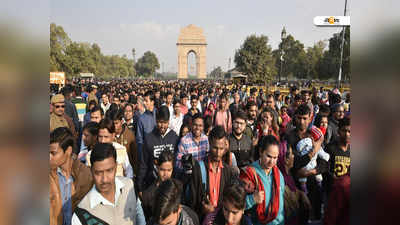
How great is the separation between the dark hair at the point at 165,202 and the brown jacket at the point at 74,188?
2.18 ft

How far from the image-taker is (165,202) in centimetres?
198

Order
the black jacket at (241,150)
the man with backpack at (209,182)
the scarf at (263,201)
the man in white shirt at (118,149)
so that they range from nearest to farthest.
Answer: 1. the scarf at (263,201)
2. the man with backpack at (209,182)
3. the man in white shirt at (118,149)
4. the black jacket at (241,150)

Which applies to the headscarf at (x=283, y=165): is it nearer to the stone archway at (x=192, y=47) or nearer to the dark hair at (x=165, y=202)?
the dark hair at (x=165, y=202)

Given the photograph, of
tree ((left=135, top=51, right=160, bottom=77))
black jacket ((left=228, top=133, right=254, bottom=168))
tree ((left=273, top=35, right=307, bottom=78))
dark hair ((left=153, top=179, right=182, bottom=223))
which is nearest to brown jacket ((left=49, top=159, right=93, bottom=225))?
dark hair ((left=153, top=179, right=182, bottom=223))

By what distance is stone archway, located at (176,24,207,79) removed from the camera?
240 ft

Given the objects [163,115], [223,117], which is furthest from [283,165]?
[223,117]

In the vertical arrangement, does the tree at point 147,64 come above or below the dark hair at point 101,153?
above

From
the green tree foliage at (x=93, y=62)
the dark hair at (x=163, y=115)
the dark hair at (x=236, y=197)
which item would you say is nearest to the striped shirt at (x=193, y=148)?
the dark hair at (x=163, y=115)

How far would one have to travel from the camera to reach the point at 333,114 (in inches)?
217

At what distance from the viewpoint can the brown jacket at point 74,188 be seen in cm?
178
